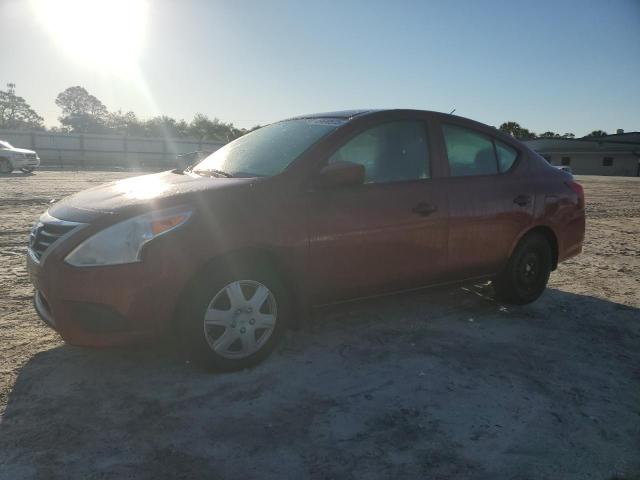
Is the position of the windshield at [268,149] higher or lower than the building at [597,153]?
lower

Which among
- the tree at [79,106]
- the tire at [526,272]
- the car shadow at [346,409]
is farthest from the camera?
the tree at [79,106]

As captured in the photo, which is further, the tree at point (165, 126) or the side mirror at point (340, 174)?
→ the tree at point (165, 126)

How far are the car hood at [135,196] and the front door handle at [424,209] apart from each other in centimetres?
120

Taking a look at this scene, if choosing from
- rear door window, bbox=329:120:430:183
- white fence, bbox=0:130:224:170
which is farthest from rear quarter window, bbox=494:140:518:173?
white fence, bbox=0:130:224:170

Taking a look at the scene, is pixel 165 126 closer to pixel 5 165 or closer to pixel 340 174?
pixel 5 165

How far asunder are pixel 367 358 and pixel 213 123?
8699 centimetres

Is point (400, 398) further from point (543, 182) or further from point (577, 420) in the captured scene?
point (543, 182)

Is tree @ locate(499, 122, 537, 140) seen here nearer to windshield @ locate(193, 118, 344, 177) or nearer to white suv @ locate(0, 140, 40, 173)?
white suv @ locate(0, 140, 40, 173)

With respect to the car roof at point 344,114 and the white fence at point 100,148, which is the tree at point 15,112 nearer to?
the white fence at point 100,148

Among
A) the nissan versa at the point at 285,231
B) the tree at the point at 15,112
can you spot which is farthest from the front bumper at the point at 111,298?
the tree at the point at 15,112

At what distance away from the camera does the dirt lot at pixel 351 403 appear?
7.22 feet

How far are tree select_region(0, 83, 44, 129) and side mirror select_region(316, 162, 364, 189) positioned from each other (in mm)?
103388

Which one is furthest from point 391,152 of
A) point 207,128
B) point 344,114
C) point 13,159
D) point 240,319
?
point 207,128

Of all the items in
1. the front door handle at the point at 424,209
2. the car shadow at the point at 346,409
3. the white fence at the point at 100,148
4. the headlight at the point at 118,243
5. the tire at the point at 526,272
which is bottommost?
the car shadow at the point at 346,409
